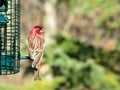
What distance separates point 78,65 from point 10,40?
611 cm

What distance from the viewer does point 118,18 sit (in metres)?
13.2

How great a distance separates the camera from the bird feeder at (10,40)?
20.7 ft

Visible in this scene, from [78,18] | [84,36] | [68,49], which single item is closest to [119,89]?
[68,49]

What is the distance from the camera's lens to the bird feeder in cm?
630

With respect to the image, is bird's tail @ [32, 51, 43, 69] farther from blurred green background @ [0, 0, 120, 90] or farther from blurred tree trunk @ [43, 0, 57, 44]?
blurred tree trunk @ [43, 0, 57, 44]

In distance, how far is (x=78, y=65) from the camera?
41.5 feet

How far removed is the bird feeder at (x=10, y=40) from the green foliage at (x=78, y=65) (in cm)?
514

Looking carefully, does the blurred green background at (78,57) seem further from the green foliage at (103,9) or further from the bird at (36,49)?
the bird at (36,49)

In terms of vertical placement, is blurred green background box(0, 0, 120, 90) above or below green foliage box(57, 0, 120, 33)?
below

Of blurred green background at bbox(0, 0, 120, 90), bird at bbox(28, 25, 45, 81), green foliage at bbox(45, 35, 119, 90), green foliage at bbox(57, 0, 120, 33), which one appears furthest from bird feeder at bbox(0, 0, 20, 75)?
green foliage at bbox(57, 0, 120, 33)

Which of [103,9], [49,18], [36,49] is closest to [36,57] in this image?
[36,49]

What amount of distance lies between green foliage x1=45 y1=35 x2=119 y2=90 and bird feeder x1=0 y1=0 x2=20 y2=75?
514 cm

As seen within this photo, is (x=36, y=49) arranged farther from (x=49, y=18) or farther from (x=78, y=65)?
(x=49, y=18)

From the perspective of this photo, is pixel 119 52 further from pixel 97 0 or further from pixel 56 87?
pixel 56 87
